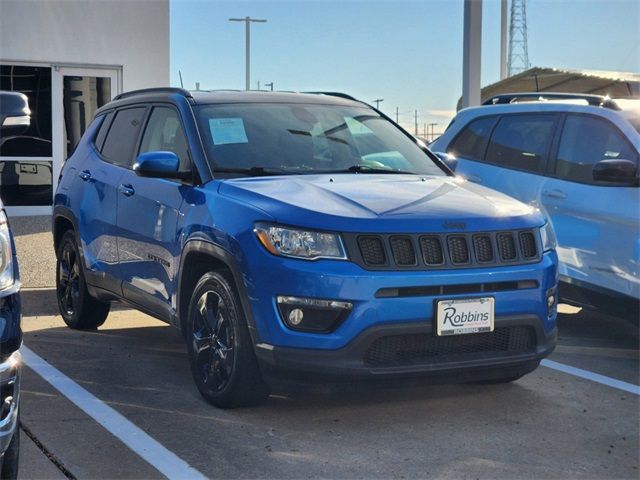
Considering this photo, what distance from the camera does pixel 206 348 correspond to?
16.1 feet

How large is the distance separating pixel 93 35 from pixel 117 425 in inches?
454

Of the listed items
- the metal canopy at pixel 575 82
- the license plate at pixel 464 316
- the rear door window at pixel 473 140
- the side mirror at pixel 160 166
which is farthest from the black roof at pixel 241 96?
the metal canopy at pixel 575 82

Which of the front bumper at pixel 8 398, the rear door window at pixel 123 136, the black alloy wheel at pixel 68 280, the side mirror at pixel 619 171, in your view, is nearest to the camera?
the front bumper at pixel 8 398

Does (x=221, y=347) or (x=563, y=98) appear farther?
(x=563, y=98)

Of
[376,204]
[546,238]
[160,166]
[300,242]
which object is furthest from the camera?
[160,166]

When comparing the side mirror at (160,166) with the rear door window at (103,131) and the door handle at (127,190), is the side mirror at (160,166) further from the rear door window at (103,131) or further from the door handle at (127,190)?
the rear door window at (103,131)

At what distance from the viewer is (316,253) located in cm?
433

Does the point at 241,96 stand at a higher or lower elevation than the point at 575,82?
lower

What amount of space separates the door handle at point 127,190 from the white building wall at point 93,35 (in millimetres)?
9530

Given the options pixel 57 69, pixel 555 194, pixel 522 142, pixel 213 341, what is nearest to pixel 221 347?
pixel 213 341

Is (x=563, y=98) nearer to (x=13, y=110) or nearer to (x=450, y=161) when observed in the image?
(x=450, y=161)

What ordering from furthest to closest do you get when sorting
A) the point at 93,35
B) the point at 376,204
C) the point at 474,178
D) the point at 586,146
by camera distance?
the point at 93,35
the point at 474,178
the point at 586,146
the point at 376,204

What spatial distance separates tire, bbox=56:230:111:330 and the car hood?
2.31 metres

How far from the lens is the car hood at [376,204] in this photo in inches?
173
